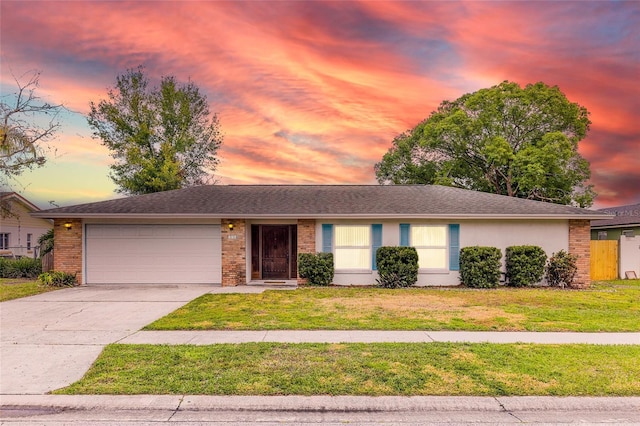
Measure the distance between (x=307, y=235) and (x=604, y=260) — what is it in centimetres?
1383

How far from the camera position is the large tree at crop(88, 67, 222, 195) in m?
29.4

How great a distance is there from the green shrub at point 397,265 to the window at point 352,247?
2.22ft

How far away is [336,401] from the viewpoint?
14.4 ft

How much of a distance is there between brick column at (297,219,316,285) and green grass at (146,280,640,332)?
69.1 inches

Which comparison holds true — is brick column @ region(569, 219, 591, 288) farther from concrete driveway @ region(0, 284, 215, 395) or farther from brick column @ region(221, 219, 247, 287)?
concrete driveway @ region(0, 284, 215, 395)

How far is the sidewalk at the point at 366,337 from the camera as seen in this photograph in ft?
22.0

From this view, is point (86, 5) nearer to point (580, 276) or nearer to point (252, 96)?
point (252, 96)

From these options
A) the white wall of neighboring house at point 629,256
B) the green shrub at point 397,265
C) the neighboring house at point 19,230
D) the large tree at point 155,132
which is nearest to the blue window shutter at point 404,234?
the green shrub at point 397,265

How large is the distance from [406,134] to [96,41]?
22808 millimetres

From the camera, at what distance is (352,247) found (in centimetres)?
1431

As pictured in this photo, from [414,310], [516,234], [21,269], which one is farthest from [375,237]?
[21,269]

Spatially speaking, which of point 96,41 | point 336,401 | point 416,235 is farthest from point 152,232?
point 336,401

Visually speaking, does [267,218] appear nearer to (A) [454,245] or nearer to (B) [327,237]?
(B) [327,237]

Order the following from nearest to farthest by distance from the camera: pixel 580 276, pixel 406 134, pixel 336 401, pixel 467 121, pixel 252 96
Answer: pixel 336 401
pixel 580 276
pixel 252 96
pixel 467 121
pixel 406 134
